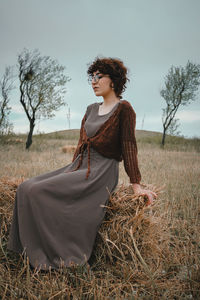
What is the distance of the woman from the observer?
5.74 feet

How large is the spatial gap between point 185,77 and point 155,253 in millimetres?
20047

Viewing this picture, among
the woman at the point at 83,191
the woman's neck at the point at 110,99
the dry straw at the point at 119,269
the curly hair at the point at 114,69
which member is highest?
the curly hair at the point at 114,69

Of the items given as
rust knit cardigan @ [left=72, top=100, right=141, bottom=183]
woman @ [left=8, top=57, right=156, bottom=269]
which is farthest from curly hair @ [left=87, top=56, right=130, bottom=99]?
rust knit cardigan @ [left=72, top=100, right=141, bottom=183]

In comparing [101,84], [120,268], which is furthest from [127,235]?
[101,84]

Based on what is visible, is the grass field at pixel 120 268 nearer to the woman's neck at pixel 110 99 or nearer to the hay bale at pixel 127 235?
the hay bale at pixel 127 235

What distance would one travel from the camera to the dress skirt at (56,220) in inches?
68.3

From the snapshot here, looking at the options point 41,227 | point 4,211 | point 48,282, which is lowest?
point 48,282

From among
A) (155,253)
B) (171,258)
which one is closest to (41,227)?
(155,253)

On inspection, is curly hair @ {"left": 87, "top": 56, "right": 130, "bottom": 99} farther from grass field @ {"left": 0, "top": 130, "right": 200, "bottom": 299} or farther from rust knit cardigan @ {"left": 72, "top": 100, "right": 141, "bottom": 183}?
grass field @ {"left": 0, "top": 130, "right": 200, "bottom": 299}

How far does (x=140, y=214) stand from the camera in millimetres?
1922

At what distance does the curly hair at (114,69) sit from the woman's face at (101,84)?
0.04 metres

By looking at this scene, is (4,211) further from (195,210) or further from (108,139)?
(195,210)

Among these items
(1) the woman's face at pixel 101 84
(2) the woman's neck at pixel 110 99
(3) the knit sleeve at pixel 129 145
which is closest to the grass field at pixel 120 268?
(3) the knit sleeve at pixel 129 145

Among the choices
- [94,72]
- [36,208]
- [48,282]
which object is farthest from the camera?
[94,72]
